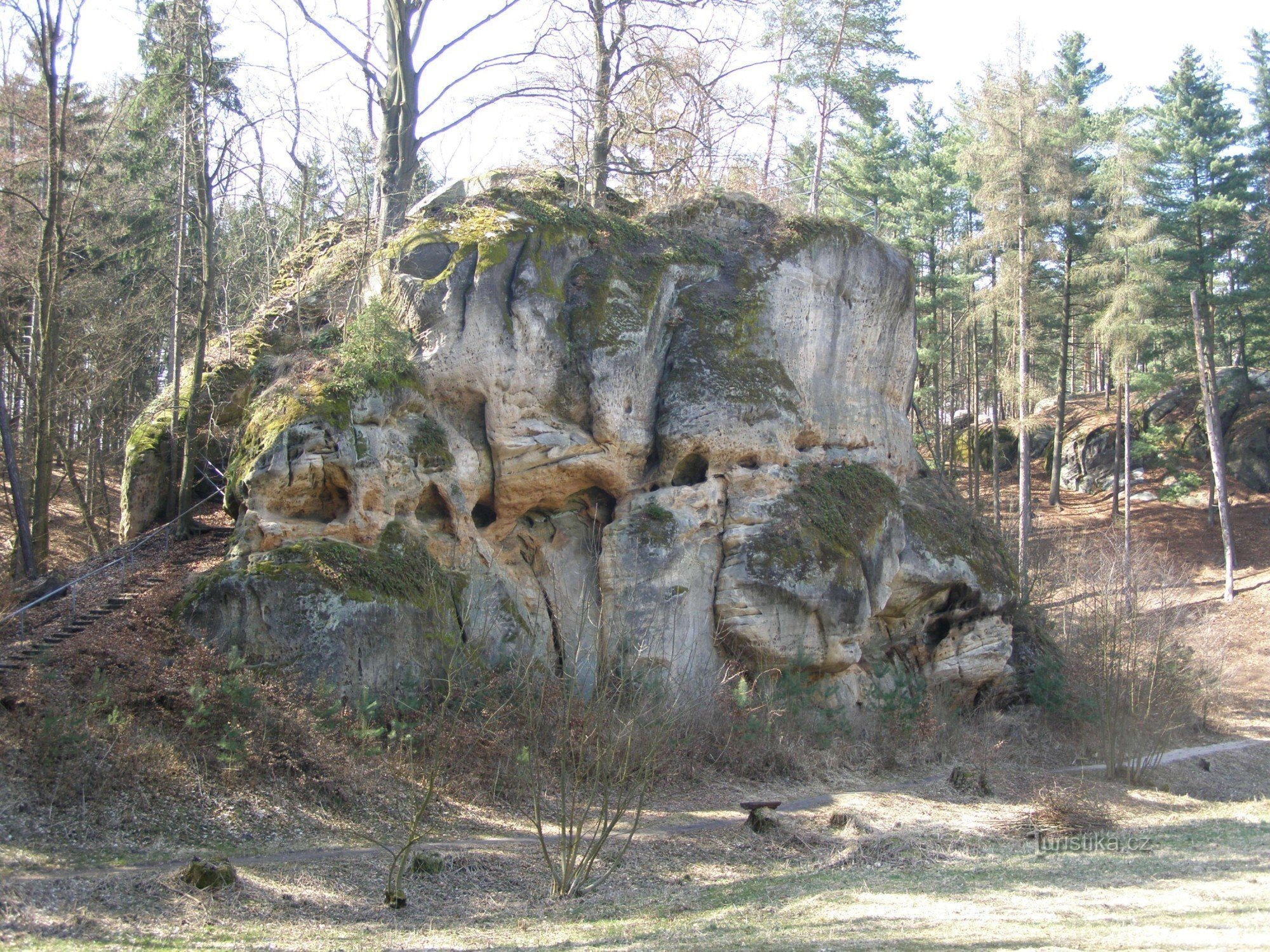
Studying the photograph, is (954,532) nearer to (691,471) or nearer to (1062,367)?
(691,471)

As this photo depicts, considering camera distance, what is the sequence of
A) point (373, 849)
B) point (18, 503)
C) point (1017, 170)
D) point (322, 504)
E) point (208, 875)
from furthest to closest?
point (1017, 170)
point (18, 503)
point (322, 504)
point (373, 849)
point (208, 875)

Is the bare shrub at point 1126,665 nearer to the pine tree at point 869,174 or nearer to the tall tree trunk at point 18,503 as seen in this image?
the pine tree at point 869,174

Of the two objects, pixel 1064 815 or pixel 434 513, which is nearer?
pixel 1064 815

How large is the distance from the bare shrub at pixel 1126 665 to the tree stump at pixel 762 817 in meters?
8.18

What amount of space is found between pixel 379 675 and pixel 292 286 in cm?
818

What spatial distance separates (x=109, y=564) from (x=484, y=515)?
577cm

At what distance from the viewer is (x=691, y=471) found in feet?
54.5

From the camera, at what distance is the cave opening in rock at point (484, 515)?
15.6 metres

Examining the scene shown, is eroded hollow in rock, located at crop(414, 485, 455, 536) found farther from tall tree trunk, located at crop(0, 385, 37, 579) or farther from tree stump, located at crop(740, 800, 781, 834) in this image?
tall tree trunk, located at crop(0, 385, 37, 579)

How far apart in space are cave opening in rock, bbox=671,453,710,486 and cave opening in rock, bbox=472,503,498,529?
2976 mm

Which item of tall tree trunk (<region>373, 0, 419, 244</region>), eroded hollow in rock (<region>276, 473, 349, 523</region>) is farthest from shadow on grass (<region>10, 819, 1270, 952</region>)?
tall tree trunk (<region>373, 0, 419, 244</region>)

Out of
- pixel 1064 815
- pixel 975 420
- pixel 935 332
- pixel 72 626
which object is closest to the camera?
pixel 72 626

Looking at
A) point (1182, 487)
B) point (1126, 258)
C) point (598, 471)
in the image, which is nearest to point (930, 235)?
point (1126, 258)

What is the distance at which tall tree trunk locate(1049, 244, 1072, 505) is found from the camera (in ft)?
112
